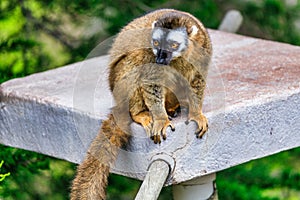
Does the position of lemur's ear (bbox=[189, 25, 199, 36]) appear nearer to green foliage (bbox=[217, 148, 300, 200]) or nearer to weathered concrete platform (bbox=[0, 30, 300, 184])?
weathered concrete platform (bbox=[0, 30, 300, 184])

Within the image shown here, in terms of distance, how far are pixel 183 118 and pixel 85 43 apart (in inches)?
84.4

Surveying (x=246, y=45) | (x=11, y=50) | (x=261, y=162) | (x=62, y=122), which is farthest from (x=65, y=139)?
(x=261, y=162)

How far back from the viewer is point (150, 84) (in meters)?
2.97

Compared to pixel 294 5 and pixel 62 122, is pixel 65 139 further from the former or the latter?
pixel 294 5

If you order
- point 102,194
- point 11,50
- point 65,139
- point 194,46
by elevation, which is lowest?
point 102,194

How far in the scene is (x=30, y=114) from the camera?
3432 millimetres

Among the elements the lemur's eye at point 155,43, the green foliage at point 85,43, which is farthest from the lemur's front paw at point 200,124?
the green foliage at point 85,43

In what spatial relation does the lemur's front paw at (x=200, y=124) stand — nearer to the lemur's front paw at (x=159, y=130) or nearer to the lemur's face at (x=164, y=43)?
the lemur's front paw at (x=159, y=130)

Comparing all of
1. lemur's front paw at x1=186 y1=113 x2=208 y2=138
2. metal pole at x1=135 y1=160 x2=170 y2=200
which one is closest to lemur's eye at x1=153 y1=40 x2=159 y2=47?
lemur's front paw at x1=186 y1=113 x2=208 y2=138

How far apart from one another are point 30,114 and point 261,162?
2.01 metres

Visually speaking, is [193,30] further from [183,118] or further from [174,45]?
[183,118]

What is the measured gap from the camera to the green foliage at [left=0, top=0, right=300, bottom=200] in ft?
15.3

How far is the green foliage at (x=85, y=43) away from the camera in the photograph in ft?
15.3

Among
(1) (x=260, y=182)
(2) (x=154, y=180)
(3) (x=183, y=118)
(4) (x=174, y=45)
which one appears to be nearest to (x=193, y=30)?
(4) (x=174, y=45)
